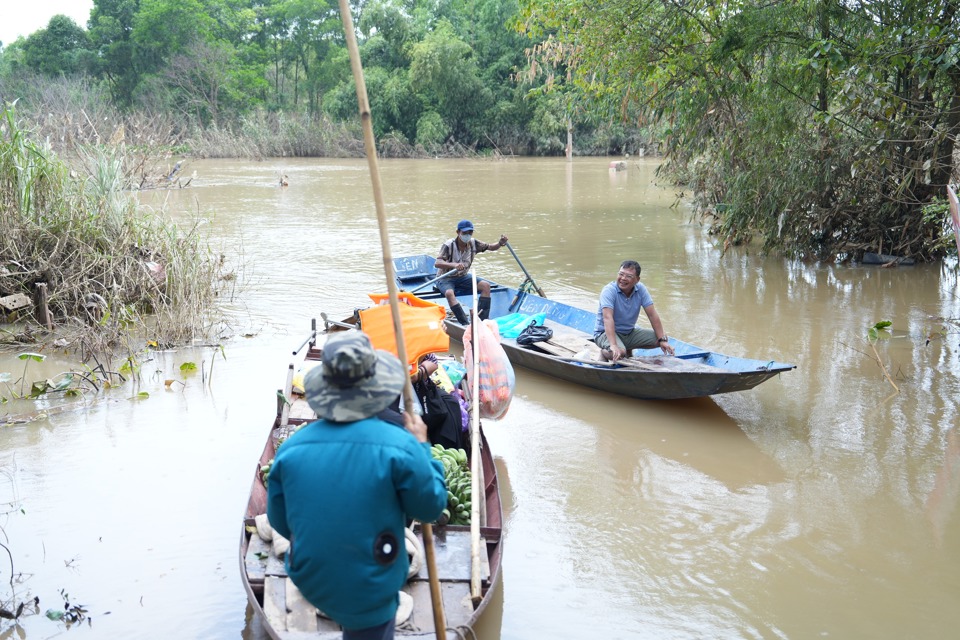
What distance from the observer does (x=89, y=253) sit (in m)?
7.95

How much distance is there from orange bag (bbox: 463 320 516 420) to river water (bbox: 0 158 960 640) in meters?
0.40

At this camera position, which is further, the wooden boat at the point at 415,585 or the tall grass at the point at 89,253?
the tall grass at the point at 89,253

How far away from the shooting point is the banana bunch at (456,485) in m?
4.07

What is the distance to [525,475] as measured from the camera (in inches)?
219

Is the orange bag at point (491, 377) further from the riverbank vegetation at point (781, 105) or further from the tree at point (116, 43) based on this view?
the tree at point (116, 43)

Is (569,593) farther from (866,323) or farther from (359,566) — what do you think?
(866,323)

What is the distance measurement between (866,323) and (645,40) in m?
4.74

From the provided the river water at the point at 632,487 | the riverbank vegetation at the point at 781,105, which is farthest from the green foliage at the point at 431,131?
the river water at the point at 632,487

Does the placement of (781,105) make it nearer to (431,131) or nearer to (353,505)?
(353,505)

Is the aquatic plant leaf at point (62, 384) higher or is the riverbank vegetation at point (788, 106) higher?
the riverbank vegetation at point (788, 106)

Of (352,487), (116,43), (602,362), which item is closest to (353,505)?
(352,487)

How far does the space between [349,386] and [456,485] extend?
7.34 ft

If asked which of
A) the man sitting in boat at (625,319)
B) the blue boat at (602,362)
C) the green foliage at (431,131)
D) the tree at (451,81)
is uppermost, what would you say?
the tree at (451,81)

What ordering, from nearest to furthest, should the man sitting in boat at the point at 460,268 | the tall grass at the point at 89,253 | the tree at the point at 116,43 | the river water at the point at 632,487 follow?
1. the river water at the point at 632,487
2. the tall grass at the point at 89,253
3. the man sitting in boat at the point at 460,268
4. the tree at the point at 116,43
